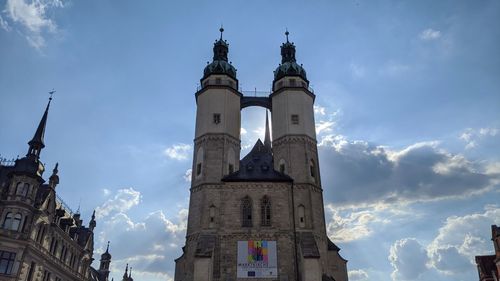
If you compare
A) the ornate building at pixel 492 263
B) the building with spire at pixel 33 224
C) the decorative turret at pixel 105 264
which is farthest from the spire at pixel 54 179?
the ornate building at pixel 492 263

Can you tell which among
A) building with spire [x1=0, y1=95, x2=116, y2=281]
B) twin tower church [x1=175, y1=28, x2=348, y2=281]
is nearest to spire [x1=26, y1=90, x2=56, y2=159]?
building with spire [x1=0, y1=95, x2=116, y2=281]

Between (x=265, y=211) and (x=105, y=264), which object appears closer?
(x=265, y=211)

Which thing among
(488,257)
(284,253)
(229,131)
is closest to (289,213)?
(284,253)

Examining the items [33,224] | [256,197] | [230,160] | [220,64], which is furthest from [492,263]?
[33,224]

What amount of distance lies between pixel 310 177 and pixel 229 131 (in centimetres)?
958

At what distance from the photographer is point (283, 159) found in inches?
1649

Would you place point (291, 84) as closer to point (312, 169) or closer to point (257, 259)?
point (312, 169)

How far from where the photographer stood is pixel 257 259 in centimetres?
3559

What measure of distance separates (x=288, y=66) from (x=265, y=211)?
59.7 feet

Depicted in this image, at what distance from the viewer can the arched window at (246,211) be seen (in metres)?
37.7

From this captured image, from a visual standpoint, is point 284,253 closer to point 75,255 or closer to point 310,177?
point 310,177

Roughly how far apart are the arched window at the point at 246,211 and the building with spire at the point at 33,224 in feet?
64.7

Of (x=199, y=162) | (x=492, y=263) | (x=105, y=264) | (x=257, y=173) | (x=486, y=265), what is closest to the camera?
(x=257, y=173)

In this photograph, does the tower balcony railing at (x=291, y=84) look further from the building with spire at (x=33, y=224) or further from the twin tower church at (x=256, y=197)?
the building with spire at (x=33, y=224)
